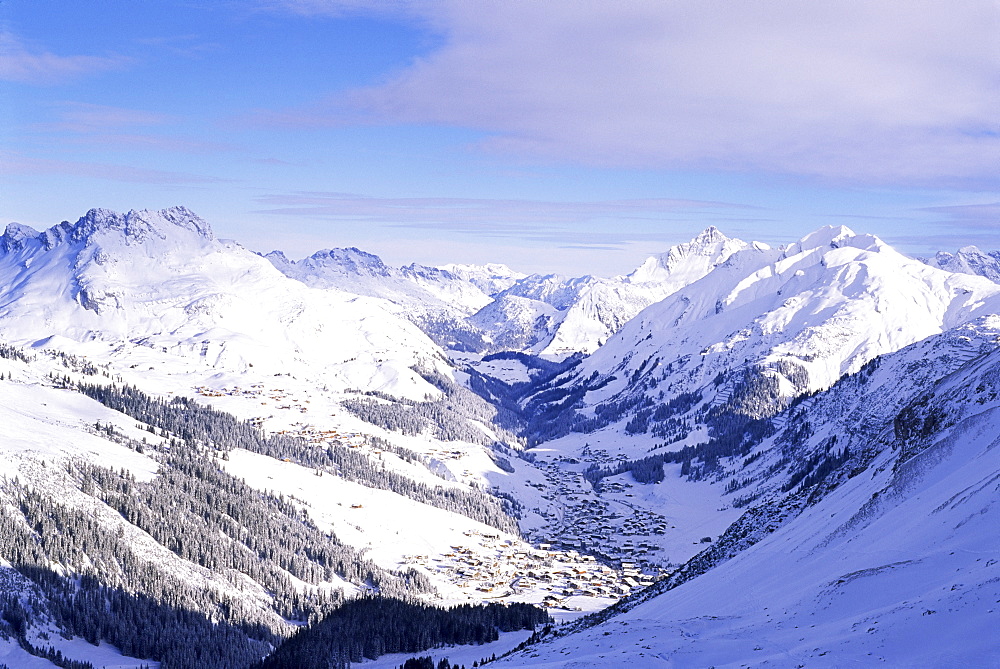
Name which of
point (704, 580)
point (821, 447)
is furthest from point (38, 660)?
point (821, 447)

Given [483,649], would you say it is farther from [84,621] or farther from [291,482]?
[291,482]

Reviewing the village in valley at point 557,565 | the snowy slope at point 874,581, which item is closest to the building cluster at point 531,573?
the village in valley at point 557,565

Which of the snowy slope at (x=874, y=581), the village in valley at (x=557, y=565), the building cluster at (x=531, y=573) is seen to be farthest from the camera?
the village in valley at (x=557, y=565)

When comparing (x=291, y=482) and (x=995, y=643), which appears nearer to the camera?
(x=995, y=643)

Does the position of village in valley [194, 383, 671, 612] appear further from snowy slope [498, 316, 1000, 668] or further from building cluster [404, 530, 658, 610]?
snowy slope [498, 316, 1000, 668]

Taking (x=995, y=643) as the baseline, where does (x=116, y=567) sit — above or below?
above

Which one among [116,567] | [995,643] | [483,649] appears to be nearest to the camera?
[995,643]

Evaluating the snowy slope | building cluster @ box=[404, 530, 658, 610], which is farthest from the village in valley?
the snowy slope

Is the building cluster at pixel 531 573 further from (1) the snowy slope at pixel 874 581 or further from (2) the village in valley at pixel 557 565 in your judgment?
(1) the snowy slope at pixel 874 581

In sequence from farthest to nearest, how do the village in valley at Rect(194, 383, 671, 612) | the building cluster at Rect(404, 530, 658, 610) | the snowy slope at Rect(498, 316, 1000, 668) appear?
the village in valley at Rect(194, 383, 671, 612)
the building cluster at Rect(404, 530, 658, 610)
the snowy slope at Rect(498, 316, 1000, 668)
